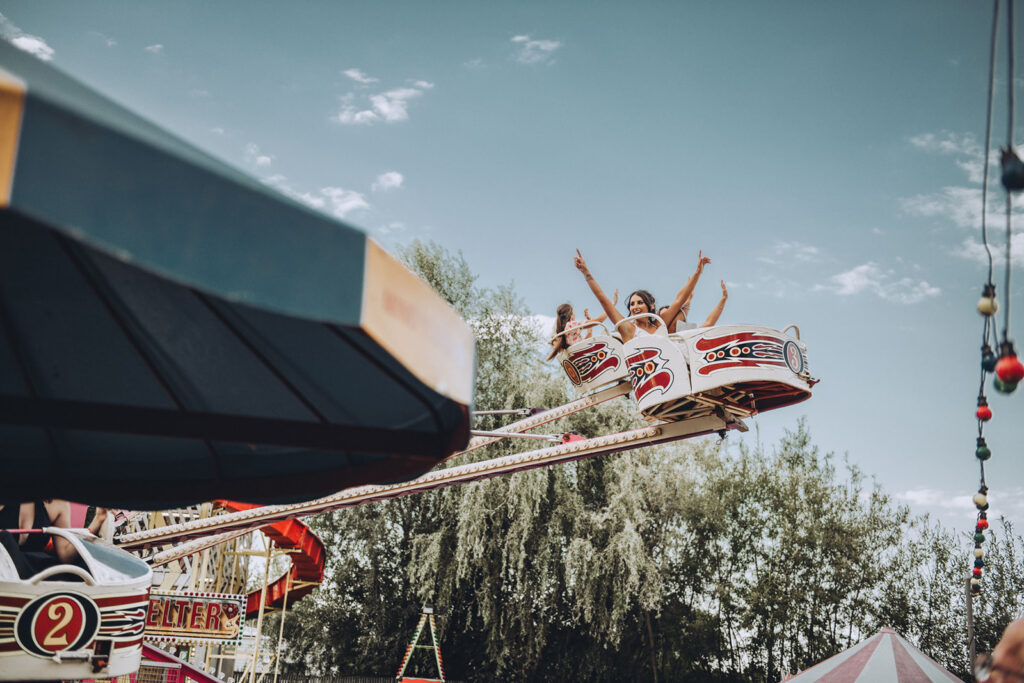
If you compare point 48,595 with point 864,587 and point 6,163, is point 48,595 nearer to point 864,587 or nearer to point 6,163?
point 6,163

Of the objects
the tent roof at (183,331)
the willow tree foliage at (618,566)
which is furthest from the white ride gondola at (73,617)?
the willow tree foliage at (618,566)

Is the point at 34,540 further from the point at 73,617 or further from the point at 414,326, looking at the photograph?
the point at 414,326

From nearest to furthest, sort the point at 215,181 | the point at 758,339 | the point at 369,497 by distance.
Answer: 1. the point at 215,181
2. the point at 758,339
3. the point at 369,497

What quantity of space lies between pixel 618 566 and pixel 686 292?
11714 millimetres

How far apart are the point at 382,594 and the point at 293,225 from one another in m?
18.4

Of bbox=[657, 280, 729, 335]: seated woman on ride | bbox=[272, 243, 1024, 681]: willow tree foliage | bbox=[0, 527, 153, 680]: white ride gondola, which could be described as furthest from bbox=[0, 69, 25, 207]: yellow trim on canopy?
bbox=[272, 243, 1024, 681]: willow tree foliage

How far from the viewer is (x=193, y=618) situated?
8.27 meters

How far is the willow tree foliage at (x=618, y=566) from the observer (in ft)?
52.9

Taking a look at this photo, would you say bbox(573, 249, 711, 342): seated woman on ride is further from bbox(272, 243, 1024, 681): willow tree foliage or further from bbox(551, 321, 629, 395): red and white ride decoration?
bbox(272, 243, 1024, 681): willow tree foliage

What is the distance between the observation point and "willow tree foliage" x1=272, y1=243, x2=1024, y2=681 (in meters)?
16.1

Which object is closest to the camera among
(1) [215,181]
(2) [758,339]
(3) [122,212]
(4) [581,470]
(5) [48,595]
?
(3) [122,212]

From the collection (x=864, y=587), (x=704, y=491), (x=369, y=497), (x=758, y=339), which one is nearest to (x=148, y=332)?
(x=758, y=339)

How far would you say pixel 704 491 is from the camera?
2036 cm

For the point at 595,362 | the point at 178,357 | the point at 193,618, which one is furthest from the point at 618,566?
the point at 178,357
